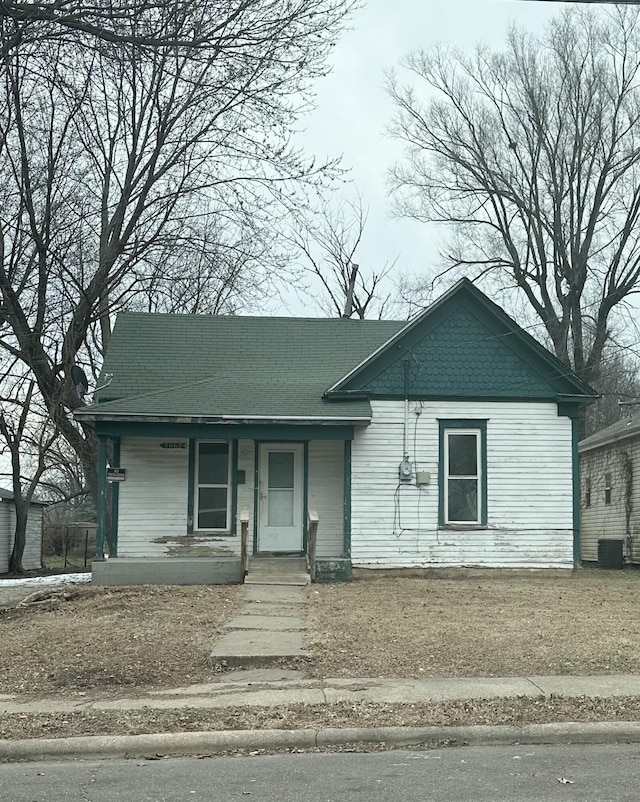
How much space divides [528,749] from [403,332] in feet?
36.9

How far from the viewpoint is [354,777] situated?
249 inches

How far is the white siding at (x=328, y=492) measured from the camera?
18031 millimetres

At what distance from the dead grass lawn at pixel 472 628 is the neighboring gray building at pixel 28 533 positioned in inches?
740

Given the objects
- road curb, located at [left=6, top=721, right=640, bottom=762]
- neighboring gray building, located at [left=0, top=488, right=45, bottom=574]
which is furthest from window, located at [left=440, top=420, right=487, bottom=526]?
neighboring gray building, located at [left=0, top=488, right=45, bottom=574]

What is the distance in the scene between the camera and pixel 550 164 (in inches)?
1310

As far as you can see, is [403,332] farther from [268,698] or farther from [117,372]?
[268,698]

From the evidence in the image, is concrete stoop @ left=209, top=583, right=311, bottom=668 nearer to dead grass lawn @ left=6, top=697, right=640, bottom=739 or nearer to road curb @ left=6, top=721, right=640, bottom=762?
dead grass lawn @ left=6, top=697, right=640, bottom=739

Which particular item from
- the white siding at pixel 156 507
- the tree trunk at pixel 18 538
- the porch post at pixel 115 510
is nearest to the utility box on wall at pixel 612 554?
the white siding at pixel 156 507

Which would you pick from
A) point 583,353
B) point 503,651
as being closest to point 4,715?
point 503,651

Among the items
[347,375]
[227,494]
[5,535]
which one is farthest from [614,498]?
[5,535]

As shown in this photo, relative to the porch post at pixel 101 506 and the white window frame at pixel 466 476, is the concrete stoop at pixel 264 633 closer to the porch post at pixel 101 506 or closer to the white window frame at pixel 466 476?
the porch post at pixel 101 506

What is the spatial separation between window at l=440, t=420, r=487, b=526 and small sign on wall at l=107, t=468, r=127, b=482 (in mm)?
5879

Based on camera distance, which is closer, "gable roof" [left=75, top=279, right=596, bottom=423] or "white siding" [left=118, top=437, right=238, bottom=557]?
"gable roof" [left=75, top=279, right=596, bottom=423]

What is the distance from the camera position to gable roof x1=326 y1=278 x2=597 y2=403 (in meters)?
17.8
